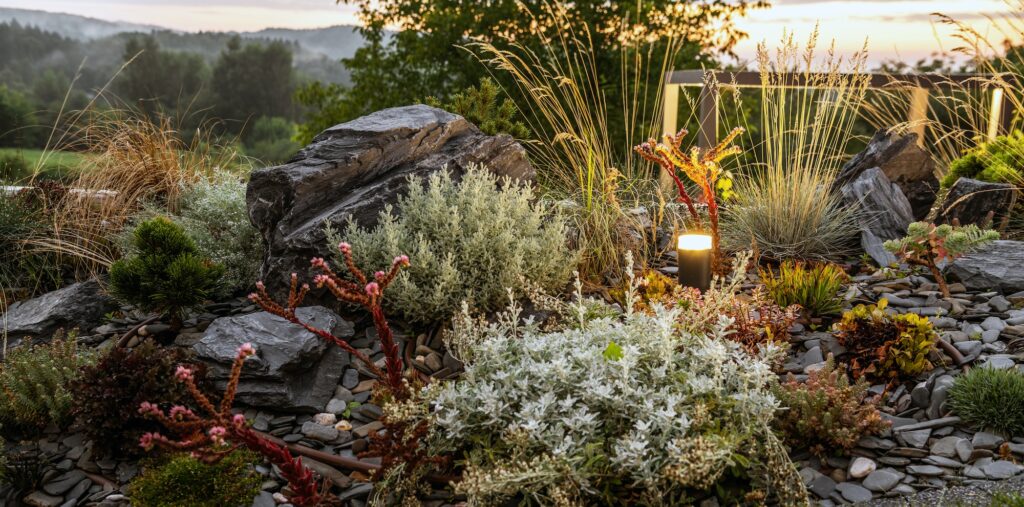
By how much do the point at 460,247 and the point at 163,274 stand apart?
60.5 inches

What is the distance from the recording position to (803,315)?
13.2 ft

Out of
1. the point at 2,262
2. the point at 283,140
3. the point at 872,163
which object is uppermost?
the point at 872,163

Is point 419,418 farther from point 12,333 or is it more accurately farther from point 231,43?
point 231,43

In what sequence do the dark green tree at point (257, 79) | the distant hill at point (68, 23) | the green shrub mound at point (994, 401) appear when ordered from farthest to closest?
the dark green tree at point (257, 79) → the distant hill at point (68, 23) → the green shrub mound at point (994, 401)

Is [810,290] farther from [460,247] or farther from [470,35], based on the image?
[470,35]

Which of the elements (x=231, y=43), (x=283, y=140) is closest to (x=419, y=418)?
(x=283, y=140)

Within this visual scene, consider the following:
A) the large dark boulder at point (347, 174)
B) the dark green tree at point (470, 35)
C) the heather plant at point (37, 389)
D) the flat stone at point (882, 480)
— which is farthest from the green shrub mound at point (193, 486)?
the dark green tree at point (470, 35)

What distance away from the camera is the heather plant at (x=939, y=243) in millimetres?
4066

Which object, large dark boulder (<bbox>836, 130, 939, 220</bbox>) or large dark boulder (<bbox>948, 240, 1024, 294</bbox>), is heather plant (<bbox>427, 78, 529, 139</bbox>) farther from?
large dark boulder (<bbox>948, 240, 1024, 294</bbox>)

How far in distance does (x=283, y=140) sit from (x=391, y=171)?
49.5ft

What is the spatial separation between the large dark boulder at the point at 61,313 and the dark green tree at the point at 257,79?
16897 millimetres

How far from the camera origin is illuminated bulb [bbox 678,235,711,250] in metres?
4.01

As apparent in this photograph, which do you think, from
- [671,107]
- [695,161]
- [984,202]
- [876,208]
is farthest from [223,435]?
[671,107]

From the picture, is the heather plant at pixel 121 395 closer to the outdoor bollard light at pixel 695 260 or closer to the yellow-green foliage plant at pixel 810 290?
the outdoor bollard light at pixel 695 260
